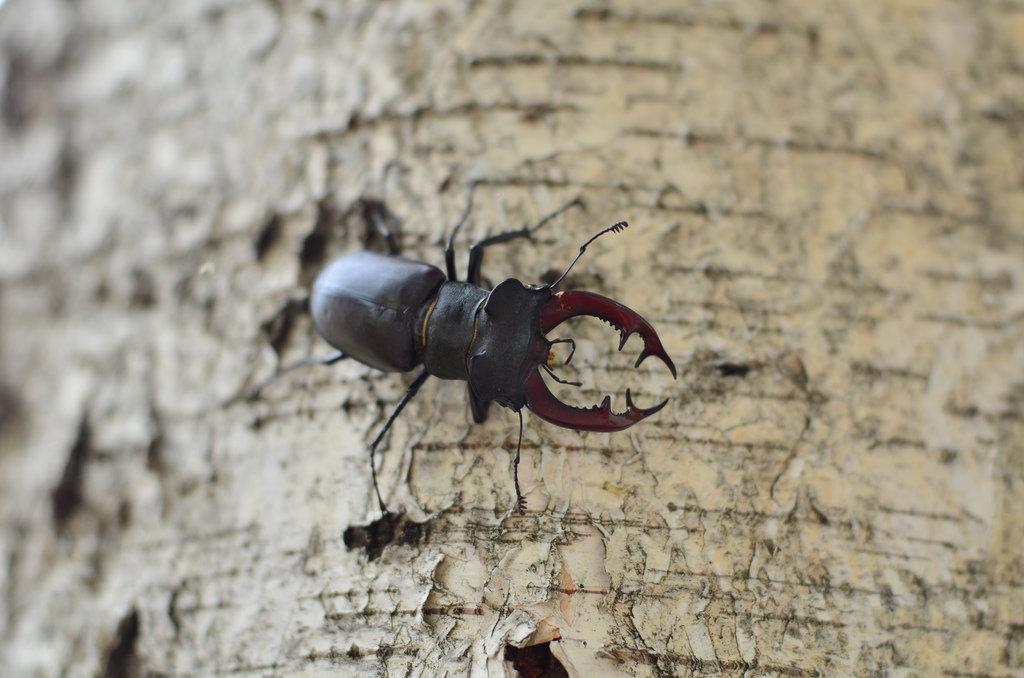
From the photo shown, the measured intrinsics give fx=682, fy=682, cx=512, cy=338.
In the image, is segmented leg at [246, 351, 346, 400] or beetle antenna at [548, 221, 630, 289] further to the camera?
segmented leg at [246, 351, 346, 400]

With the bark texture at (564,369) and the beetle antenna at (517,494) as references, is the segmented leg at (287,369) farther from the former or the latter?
the beetle antenna at (517,494)

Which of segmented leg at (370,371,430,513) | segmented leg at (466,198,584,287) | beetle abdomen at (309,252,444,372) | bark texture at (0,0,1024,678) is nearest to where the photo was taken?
bark texture at (0,0,1024,678)

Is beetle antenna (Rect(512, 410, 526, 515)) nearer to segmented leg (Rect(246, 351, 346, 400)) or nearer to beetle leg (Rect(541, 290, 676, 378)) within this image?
beetle leg (Rect(541, 290, 676, 378))

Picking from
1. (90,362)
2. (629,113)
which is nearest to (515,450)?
(629,113)

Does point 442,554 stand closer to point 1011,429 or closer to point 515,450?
point 515,450

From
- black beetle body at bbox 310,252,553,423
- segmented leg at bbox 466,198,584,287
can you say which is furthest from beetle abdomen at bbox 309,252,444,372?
segmented leg at bbox 466,198,584,287

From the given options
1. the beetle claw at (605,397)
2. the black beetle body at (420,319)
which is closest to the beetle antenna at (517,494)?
the beetle claw at (605,397)
